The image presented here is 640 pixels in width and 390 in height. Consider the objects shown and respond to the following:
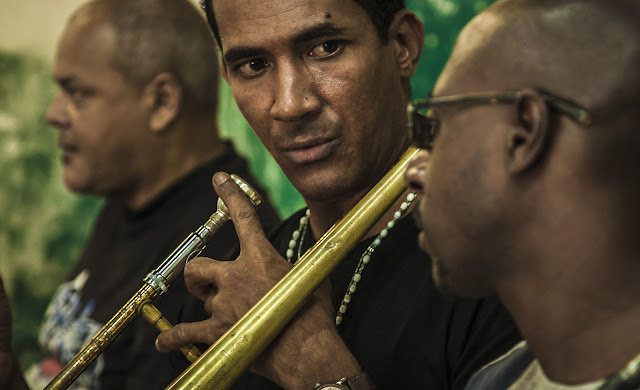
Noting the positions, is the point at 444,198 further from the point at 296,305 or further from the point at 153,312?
the point at 153,312

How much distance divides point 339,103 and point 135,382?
80cm

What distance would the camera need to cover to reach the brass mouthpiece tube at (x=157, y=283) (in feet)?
3.82

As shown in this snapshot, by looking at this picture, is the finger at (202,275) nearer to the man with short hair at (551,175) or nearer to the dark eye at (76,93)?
the man with short hair at (551,175)

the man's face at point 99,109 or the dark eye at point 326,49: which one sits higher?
the man's face at point 99,109

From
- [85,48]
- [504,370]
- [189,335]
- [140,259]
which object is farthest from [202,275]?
[85,48]

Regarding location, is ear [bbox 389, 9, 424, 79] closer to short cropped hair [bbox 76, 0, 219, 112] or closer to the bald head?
the bald head

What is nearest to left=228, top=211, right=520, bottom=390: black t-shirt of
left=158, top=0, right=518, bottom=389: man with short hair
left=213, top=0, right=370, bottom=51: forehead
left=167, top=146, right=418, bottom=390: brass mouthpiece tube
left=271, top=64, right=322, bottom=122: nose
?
left=158, top=0, right=518, bottom=389: man with short hair

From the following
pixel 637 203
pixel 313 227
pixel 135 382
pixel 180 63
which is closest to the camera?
pixel 637 203

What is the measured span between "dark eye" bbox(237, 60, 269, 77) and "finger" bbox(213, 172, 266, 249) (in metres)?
0.18

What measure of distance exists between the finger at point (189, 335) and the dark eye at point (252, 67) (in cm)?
40

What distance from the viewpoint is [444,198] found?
2.68 feet

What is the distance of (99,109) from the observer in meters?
2.19

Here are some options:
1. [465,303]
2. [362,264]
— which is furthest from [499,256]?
[362,264]

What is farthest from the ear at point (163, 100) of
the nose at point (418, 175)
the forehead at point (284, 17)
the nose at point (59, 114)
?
the nose at point (418, 175)
